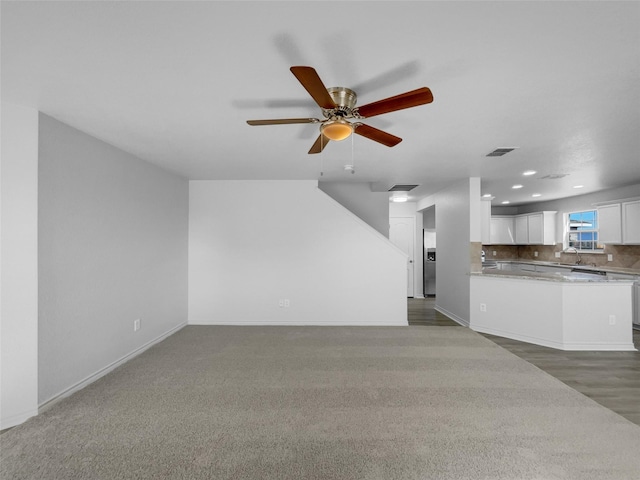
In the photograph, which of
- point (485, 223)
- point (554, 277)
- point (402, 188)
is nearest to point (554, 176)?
point (485, 223)

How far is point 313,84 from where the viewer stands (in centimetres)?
146

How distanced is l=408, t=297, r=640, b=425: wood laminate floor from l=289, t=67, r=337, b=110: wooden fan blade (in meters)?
3.29

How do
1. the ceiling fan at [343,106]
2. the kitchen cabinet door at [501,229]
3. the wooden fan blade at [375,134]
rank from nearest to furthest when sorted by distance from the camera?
the ceiling fan at [343,106] < the wooden fan blade at [375,134] < the kitchen cabinet door at [501,229]

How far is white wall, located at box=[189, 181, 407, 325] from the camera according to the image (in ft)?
15.9

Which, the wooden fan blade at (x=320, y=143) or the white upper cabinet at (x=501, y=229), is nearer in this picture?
the wooden fan blade at (x=320, y=143)

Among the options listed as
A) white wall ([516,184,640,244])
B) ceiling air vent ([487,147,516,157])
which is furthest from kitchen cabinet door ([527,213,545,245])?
ceiling air vent ([487,147,516,157])

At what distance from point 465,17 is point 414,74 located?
449 mm

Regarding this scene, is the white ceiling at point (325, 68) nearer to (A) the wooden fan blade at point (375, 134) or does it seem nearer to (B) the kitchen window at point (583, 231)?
(A) the wooden fan blade at point (375, 134)

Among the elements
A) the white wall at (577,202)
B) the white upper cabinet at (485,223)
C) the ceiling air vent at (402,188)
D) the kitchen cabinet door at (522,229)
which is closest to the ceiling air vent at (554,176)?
the white upper cabinet at (485,223)

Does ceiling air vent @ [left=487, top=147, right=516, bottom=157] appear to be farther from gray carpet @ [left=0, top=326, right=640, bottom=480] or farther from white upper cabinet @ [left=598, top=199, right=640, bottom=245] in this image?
white upper cabinet @ [left=598, top=199, right=640, bottom=245]

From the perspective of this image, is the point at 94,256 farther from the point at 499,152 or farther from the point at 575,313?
the point at 575,313

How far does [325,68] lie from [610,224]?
6.33 meters

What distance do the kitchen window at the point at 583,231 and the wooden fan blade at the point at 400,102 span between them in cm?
635

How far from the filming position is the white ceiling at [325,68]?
Result: 1.32 m
